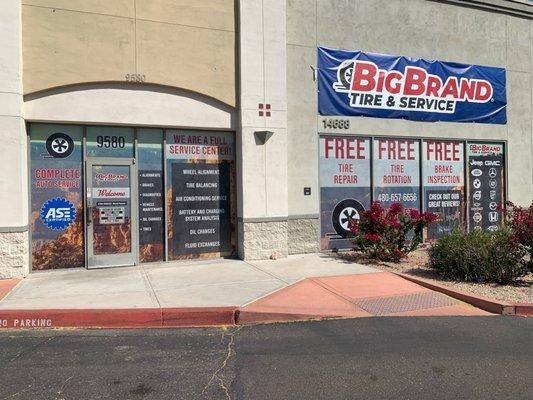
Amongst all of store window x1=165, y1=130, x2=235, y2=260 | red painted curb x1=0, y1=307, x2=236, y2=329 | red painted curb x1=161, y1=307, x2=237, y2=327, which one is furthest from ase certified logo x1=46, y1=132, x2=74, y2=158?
red painted curb x1=161, y1=307, x2=237, y2=327

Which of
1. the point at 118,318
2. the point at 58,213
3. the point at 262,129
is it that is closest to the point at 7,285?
the point at 58,213

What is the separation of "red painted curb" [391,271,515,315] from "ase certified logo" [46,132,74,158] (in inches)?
284

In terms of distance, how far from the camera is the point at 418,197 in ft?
43.9

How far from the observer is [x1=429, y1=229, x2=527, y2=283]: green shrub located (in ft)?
28.6

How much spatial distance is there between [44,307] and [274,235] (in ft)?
17.9

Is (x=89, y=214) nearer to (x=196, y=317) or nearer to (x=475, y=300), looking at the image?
(x=196, y=317)

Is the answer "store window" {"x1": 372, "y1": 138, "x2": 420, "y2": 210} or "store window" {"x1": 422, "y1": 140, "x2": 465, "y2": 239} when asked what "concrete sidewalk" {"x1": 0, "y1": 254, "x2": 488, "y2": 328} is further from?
"store window" {"x1": 422, "y1": 140, "x2": 465, "y2": 239}

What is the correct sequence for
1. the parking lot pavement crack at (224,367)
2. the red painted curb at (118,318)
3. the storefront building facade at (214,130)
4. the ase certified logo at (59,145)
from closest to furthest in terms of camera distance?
the parking lot pavement crack at (224,367) < the red painted curb at (118,318) < the storefront building facade at (214,130) < the ase certified logo at (59,145)

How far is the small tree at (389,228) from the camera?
10672 millimetres

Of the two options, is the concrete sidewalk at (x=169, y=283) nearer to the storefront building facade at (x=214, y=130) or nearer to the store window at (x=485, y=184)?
the storefront building facade at (x=214, y=130)

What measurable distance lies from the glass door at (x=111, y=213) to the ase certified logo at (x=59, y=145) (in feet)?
1.65

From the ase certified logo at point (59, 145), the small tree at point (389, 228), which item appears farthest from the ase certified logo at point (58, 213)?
the small tree at point (389, 228)

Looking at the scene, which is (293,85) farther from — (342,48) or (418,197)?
(418,197)

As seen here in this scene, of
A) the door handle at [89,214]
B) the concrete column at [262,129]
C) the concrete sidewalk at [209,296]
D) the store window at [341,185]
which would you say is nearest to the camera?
the concrete sidewalk at [209,296]
